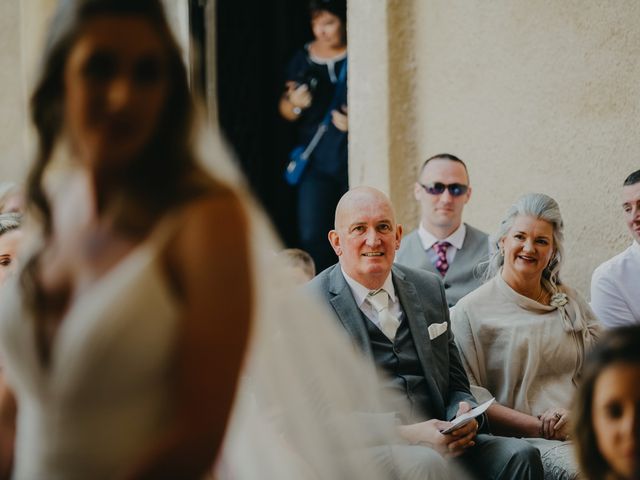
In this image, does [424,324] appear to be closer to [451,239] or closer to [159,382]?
[451,239]

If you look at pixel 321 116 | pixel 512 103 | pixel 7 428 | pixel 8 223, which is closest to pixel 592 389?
pixel 7 428

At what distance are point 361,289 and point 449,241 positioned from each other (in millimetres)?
1363

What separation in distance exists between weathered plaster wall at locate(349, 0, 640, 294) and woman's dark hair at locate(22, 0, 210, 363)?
4.24 metres

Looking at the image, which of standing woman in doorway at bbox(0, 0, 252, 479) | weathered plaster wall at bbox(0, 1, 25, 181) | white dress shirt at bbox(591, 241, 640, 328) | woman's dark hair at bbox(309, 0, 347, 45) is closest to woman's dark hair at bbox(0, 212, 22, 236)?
standing woman in doorway at bbox(0, 0, 252, 479)

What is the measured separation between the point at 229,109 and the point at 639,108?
3599mm

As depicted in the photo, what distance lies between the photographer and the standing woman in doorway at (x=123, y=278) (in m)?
1.18

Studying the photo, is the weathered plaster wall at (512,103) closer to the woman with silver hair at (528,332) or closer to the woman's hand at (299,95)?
the woman's hand at (299,95)

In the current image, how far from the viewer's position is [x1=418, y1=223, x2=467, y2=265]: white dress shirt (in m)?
5.13

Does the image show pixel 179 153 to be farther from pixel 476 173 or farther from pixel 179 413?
pixel 476 173

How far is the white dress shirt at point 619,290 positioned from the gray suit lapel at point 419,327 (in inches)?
45.7

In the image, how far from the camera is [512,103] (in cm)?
582

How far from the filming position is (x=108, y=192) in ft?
4.27

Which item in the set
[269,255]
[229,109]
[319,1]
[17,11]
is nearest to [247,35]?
[229,109]

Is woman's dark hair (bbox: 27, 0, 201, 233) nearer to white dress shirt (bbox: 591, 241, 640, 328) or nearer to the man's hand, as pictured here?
the man's hand
